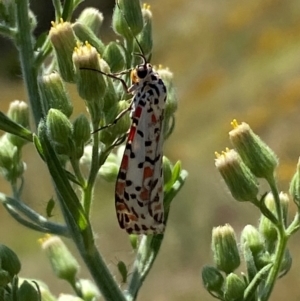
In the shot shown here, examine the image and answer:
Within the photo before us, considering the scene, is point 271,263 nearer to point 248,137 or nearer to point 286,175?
point 248,137

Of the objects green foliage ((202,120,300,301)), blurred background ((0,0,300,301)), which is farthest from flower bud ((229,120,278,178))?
blurred background ((0,0,300,301))

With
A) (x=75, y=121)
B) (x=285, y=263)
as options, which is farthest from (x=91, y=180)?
(x=285, y=263)

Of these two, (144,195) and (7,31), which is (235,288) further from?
(7,31)

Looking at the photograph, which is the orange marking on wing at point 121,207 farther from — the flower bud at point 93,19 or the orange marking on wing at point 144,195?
the flower bud at point 93,19

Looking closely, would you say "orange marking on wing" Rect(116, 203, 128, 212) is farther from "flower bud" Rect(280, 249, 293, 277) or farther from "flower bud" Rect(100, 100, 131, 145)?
"flower bud" Rect(280, 249, 293, 277)

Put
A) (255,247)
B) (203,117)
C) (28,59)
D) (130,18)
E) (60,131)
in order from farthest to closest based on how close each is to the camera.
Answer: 1. (203,117)
2. (130,18)
3. (255,247)
4. (28,59)
5. (60,131)

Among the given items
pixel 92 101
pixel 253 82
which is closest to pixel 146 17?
pixel 92 101
